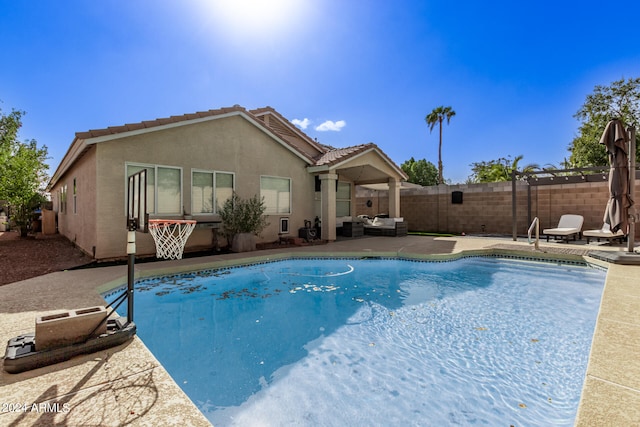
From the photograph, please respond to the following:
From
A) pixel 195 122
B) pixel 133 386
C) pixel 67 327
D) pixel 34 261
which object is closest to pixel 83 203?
pixel 34 261

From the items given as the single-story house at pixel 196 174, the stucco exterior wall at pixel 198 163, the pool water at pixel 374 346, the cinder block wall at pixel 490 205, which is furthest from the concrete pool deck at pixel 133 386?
the cinder block wall at pixel 490 205

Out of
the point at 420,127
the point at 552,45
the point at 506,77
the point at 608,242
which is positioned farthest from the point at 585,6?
the point at 420,127

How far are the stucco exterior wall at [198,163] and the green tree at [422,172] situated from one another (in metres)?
36.9

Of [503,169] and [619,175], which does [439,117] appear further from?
[619,175]

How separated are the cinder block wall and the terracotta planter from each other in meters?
12.1

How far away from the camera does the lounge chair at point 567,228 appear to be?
40.2ft

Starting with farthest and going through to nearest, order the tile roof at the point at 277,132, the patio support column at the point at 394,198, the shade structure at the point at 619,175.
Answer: the patio support column at the point at 394,198 < the tile roof at the point at 277,132 < the shade structure at the point at 619,175

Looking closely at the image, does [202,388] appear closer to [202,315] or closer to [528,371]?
[202,315]

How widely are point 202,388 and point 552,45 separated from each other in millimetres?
20829

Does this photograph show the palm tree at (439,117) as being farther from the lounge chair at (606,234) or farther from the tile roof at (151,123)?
the tile roof at (151,123)

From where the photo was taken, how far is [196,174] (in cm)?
1036

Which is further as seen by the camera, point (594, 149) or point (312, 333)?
point (594, 149)

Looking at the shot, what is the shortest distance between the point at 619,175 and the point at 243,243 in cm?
1130

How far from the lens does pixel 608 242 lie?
Result: 11.9 m
